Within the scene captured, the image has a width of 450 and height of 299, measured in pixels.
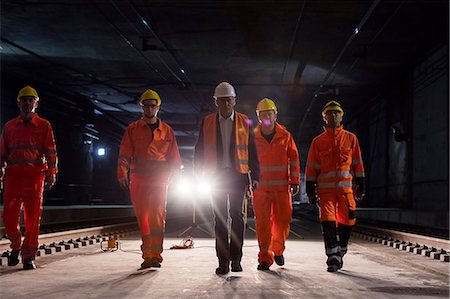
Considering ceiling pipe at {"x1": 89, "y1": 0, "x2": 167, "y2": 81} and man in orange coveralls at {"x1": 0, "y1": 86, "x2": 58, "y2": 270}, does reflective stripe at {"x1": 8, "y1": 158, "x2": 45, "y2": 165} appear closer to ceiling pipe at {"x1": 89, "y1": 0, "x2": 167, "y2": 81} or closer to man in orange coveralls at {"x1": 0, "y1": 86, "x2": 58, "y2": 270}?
man in orange coveralls at {"x1": 0, "y1": 86, "x2": 58, "y2": 270}

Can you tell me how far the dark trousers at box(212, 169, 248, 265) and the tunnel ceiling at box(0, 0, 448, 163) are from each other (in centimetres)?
915

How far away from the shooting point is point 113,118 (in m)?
32.9

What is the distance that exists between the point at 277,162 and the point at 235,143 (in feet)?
2.63

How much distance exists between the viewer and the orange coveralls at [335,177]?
657 cm

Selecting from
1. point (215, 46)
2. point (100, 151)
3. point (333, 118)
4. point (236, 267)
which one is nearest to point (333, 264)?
point (236, 267)

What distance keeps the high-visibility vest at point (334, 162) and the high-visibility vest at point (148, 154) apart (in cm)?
166

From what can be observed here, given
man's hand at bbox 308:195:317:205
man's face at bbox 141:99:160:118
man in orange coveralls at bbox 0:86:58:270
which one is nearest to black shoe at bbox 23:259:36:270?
man in orange coveralls at bbox 0:86:58:270

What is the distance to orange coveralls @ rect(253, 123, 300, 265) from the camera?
6.66 m

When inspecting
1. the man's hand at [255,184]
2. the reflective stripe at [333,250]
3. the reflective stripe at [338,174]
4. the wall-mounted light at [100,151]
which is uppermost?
the wall-mounted light at [100,151]

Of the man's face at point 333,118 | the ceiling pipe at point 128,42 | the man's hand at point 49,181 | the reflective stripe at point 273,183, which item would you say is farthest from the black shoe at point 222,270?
the ceiling pipe at point 128,42

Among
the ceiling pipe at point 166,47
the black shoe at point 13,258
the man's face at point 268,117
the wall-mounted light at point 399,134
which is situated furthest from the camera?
the wall-mounted light at point 399,134

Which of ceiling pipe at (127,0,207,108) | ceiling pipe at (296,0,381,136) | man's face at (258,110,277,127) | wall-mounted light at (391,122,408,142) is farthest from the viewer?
wall-mounted light at (391,122,408,142)

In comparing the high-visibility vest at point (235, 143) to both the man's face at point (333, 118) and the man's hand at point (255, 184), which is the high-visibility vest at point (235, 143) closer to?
the man's hand at point (255, 184)

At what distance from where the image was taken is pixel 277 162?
22.3 ft
